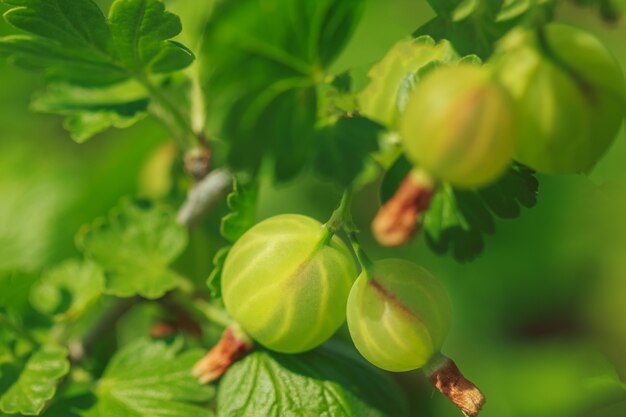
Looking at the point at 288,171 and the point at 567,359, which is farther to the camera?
the point at 567,359

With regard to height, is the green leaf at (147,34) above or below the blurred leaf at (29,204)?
above

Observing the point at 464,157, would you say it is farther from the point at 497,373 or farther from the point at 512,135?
the point at 497,373

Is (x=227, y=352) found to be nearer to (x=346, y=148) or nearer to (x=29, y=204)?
(x=346, y=148)

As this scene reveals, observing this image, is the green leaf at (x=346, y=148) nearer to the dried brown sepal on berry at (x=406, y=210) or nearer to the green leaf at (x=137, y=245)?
the dried brown sepal on berry at (x=406, y=210)

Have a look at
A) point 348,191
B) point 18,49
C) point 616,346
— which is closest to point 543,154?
point 348,191

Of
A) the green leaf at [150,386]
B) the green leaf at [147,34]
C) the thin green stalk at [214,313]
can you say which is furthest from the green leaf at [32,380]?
the green leaf at [147,34]

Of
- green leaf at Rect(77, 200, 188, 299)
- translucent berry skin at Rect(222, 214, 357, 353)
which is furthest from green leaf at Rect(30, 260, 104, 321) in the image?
translucent berry skin at Rect(222, 214, 357, 353)

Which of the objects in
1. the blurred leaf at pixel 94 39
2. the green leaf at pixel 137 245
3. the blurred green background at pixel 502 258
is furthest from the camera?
the blurred green background at pixel 502 258
